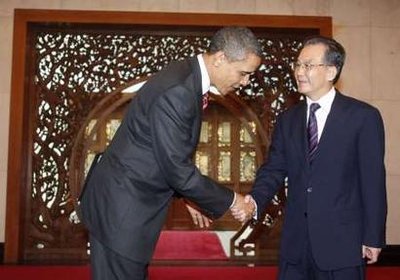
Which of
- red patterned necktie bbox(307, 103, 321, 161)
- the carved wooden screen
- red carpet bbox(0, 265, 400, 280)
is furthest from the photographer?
the carved wooden screen

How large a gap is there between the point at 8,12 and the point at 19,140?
1123 millimetres

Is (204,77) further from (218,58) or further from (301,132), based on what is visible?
(301,132)

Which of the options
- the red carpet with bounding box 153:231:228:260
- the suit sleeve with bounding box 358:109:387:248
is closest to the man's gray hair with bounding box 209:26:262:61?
the suit sleeve with bounding box 358:109:387:248

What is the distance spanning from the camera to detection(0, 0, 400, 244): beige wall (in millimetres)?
4352

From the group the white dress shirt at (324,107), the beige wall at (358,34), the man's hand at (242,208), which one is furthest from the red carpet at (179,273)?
the white dress shirt at (324,107)

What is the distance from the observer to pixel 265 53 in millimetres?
4516

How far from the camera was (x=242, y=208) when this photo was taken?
6.55 ft

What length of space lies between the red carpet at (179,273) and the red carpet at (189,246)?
31cm

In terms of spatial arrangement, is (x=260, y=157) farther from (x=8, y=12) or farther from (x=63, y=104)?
(x=8, y=12)

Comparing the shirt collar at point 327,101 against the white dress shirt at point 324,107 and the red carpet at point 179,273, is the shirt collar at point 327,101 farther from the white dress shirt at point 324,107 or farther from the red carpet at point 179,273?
the red carpet at point 179,273

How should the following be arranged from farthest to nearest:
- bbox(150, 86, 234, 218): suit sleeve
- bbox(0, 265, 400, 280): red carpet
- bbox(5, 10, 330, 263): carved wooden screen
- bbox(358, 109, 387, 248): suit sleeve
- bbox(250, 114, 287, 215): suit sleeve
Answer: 1. bbox(5, 10, 330, 263): carved wooden screen
2. bbox(0, 265, 400, 280): red carpet
3. bbox(250, 114, 287, 215): suit sleeve
4. bbox(358, 109, 387, 248): suit sleeve
5. bbox(150, 86, 234, 218): suit sleeve

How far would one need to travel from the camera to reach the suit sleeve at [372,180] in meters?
1.81

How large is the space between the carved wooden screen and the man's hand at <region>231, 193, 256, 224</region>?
2.43m

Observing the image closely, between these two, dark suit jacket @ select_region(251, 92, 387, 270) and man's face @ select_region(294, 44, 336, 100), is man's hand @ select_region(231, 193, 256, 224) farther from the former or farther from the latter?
man's face @ select_region(294, 44, 336, 100)
